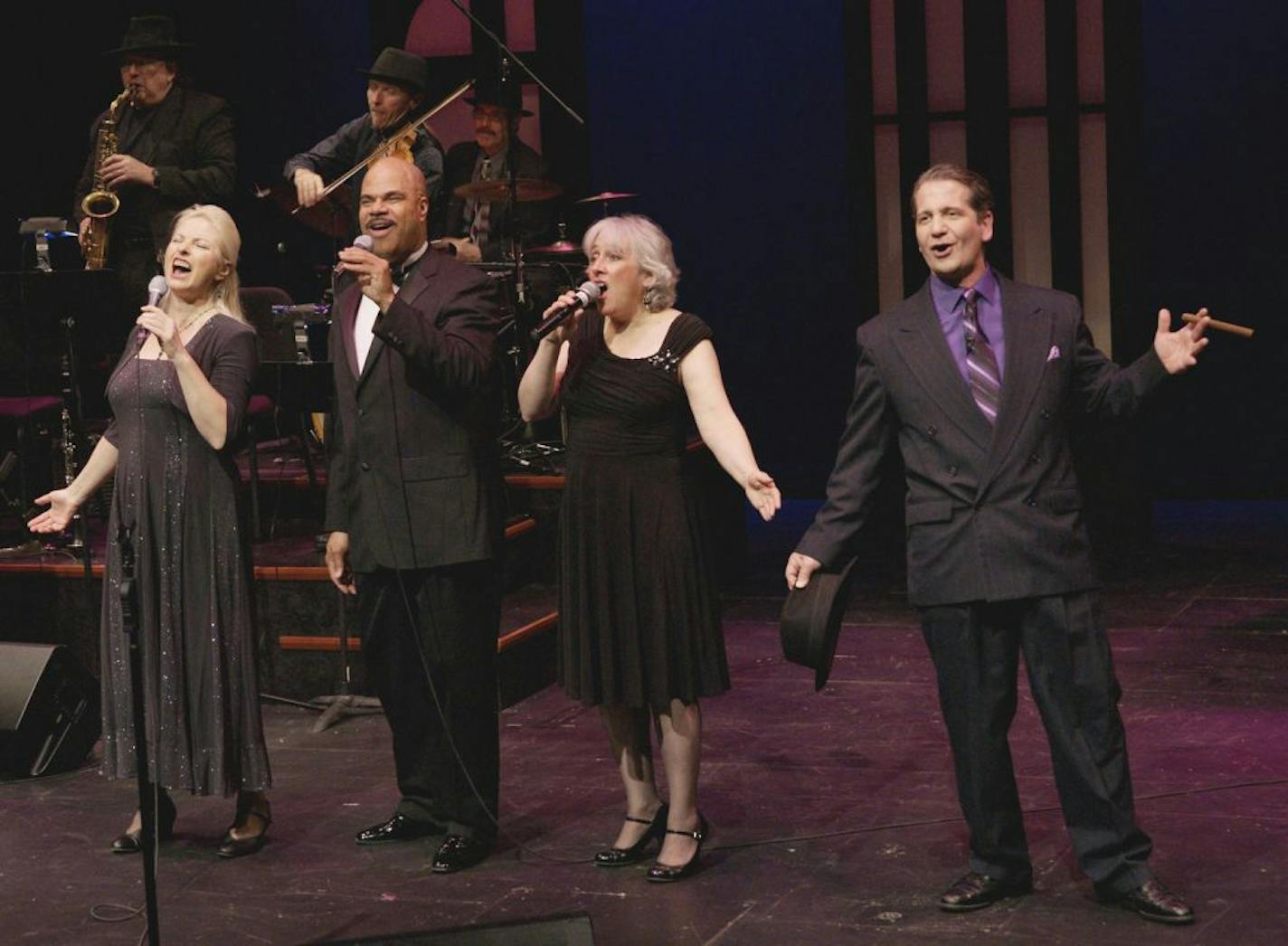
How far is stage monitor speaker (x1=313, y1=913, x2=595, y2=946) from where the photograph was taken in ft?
10.4

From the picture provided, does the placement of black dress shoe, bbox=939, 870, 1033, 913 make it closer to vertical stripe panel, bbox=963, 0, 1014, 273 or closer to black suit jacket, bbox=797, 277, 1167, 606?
black suit jacket, bbox=797, 277, 1167, 606

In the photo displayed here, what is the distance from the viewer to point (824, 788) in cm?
505

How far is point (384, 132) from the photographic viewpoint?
24.3 ft

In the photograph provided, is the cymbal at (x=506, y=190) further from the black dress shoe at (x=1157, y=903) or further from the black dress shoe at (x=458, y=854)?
the black dress shoe at (x=1157, y=903)

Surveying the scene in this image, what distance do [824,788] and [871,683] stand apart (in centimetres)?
126

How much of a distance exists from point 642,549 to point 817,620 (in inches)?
22.4

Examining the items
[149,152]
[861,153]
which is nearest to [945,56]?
[861,153]

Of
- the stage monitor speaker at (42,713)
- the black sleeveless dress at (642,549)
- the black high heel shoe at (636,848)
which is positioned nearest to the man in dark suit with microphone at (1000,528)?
the black sleeveless dress at (642,549)

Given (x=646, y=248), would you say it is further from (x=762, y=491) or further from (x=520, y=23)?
(x=520, y=23)

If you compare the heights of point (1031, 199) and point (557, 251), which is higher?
point (1031, 199)

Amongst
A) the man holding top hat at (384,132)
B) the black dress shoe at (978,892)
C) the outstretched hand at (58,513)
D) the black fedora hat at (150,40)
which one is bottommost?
the black dress shoe at (978,892)

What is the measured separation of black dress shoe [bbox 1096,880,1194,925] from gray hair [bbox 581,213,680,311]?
168 cm

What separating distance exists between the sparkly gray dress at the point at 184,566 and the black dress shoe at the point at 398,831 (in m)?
0.37

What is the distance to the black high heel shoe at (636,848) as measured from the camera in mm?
4453
